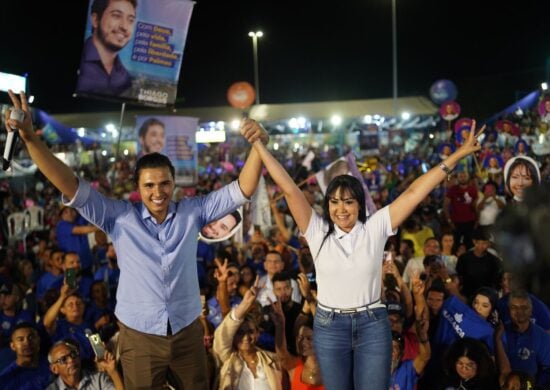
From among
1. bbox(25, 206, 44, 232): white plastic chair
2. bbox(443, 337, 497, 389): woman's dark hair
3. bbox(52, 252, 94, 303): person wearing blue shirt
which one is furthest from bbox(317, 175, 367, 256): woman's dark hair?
bbox(25, 206, 44, 232): white plastic chair

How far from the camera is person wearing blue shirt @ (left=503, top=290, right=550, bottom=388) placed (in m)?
5.16

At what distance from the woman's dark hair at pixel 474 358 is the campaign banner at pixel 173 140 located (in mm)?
5265

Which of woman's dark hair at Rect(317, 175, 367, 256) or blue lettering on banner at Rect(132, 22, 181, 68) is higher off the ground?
blue lettering on banner at Rect(132, 22, 181, 68)

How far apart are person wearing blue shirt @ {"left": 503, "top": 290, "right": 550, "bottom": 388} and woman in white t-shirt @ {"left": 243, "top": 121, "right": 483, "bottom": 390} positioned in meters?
2.52

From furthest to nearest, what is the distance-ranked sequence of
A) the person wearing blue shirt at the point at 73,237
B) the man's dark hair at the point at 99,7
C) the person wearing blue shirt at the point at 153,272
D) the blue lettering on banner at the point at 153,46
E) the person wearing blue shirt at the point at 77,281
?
the person wearing blue shirt at the point at 73,237 < the blue lettering on banner at the point at 153,46 < the man's dark hair at the point at 99,7 < the person wearing blue shirt at the point at 77,281 < the person wearing blue shirt at the point at 153,272

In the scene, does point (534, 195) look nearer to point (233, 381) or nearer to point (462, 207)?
point (233, 381)

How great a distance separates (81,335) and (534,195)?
4574 mm

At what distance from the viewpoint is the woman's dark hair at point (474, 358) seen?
4.64m

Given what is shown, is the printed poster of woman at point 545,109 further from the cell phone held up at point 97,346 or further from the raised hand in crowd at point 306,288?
the cell phone held up at point 97,346

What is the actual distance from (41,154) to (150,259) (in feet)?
2.28

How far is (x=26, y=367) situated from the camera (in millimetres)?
4762

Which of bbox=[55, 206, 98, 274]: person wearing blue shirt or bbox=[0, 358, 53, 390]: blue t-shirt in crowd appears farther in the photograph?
bbox=[55, 206, 98, 274]: person wearing blue shirt

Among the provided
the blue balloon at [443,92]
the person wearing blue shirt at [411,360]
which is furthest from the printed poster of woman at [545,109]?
the blue balloon at [443,92]

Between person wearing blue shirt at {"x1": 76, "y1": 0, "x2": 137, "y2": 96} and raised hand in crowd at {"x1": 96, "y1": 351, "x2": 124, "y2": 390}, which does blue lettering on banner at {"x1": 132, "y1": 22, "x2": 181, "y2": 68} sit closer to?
person wearing blue shirt at {"x1": 76, "y1": 0, "x2": 137, "y2": 96}
